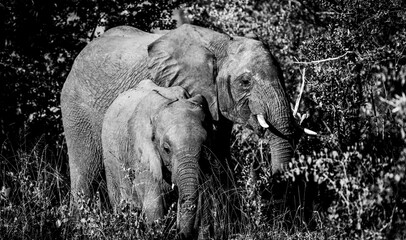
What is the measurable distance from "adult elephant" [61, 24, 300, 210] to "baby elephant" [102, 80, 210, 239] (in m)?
0.55

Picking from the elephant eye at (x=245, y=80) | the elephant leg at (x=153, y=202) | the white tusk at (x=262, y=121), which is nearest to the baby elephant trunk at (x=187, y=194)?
the elephant leg at (x=153, y=202)

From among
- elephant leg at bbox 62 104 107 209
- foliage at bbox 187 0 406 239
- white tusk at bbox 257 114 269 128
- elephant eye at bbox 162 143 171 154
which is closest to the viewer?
foliage at bbox 187 0 406 239

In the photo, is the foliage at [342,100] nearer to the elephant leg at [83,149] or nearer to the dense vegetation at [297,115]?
the dense vegetation at [297,115]

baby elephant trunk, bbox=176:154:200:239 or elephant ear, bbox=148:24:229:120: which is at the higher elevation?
elephant ear, bbox=148:24:229:120

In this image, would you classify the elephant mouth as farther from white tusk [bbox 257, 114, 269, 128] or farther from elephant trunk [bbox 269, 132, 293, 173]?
elephant trunk [bbox 269, 132, 293, 173]

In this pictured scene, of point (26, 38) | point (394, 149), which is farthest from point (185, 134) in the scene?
point (26, 38)

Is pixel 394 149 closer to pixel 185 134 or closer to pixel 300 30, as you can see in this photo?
pixel 185 134

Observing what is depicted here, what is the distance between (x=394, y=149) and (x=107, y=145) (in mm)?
3192

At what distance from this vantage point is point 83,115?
10609 millimetres

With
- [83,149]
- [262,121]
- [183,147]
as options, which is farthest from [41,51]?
[183,147]

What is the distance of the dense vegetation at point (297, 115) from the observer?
6395 mm

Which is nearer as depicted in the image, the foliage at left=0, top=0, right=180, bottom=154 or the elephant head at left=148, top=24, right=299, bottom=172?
the elephant head at left=148, top=24, right=299, bottom=172

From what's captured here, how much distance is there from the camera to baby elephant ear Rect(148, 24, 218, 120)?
969 cm

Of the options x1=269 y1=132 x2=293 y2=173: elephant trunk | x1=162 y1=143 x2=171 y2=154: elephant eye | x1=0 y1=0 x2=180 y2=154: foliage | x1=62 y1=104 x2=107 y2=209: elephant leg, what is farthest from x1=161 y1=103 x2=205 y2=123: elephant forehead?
x1=0 y1=0 x2=180 y2=154: foliage
